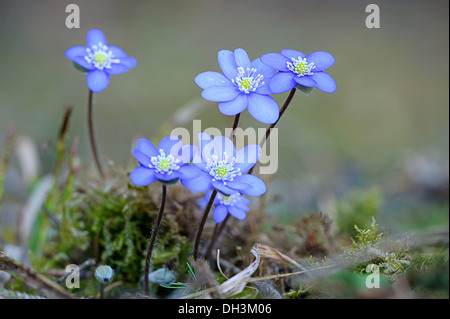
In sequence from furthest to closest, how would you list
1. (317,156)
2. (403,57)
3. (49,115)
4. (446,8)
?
(446,8) → (403,57) → (49,115) → (317,156)

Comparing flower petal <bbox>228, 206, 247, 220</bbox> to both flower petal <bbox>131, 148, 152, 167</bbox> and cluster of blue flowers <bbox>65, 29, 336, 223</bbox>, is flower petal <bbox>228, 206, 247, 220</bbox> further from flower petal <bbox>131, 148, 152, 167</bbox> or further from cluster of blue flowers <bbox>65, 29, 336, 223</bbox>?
flower petal <bbox>131, 148, 152, 167</bbox>

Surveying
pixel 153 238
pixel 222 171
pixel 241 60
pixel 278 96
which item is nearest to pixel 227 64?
pixel 241 60

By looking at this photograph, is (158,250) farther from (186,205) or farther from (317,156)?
(317,156)

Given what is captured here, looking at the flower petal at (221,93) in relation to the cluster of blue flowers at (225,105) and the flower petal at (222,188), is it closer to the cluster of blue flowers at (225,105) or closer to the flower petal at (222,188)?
the cluster of blue flowers at (225,105)

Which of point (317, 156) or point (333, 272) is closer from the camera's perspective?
point (333, 272)

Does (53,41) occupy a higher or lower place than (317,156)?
higher

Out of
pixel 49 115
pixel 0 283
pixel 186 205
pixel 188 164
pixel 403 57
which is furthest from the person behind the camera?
pixel 403 57

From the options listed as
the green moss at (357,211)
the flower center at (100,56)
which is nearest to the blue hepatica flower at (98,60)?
the flower center at (100,56)

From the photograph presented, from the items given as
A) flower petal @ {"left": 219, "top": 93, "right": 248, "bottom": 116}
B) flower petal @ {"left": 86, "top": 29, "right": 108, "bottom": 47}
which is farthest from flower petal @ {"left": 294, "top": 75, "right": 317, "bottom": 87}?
flower petal @ {"left": 86, "top": 29, "right": 108, "bottom": 47}
